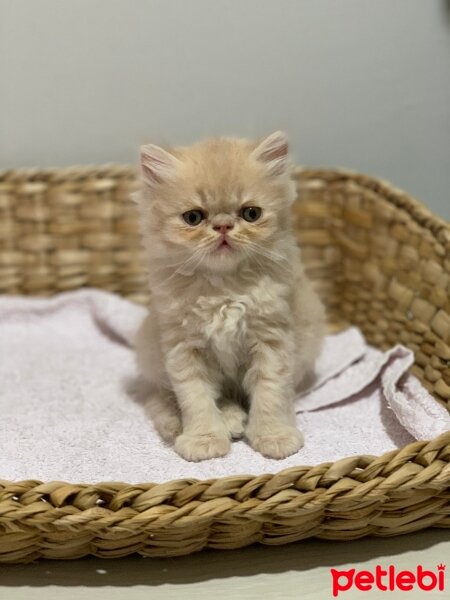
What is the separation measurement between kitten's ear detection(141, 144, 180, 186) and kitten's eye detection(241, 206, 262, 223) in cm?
14

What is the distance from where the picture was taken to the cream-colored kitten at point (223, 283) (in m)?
1.27

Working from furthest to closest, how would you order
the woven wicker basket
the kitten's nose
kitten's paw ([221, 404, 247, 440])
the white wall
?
the white wall, kitten's paw ([221, 404, 247, 440]), the kitten's nose, the woven wicker basket

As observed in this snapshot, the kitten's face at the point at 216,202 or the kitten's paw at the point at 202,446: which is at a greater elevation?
the kitten's face at the point at 216,202

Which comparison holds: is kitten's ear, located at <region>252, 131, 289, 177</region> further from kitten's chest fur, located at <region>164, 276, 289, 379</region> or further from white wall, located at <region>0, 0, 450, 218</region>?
white wall, located at <region>0, 0, 450, 218</region>

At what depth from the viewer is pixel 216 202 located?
125 cm

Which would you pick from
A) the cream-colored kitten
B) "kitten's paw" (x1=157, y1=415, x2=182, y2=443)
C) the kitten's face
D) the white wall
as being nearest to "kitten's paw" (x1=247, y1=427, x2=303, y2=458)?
the cream-colored kitten

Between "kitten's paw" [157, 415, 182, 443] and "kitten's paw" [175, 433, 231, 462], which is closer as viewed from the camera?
"kitten's paw" [175, 433, 231, 462]

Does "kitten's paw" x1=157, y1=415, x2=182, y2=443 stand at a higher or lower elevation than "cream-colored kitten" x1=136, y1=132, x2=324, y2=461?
lower

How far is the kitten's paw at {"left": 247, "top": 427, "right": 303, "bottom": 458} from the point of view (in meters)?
1.31

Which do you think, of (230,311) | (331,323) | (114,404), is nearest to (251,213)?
(230,311)

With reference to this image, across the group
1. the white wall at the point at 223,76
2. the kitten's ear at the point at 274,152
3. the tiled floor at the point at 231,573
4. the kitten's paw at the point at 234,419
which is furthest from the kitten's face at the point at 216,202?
the white wall at the point at 223,76

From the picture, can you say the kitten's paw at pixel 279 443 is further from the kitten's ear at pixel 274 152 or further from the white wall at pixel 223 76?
the white wall at pixel 223 76

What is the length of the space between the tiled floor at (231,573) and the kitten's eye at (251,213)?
1.79 feet

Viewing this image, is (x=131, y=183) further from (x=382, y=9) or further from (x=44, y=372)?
(x=382, y=9)
